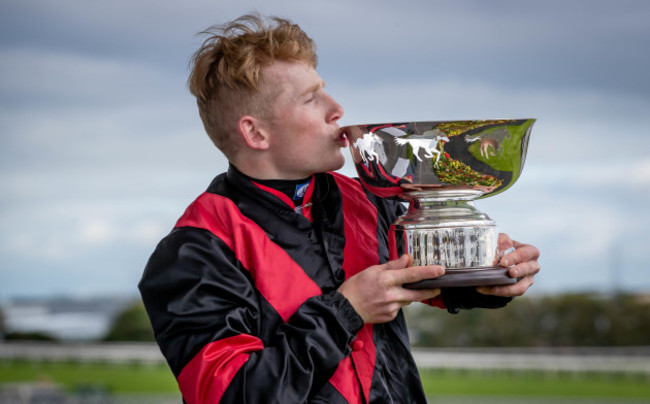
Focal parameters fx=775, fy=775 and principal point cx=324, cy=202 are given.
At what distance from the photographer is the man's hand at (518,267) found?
1.79 meters

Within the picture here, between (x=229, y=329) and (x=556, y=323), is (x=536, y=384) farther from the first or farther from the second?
(x=229, y=329)

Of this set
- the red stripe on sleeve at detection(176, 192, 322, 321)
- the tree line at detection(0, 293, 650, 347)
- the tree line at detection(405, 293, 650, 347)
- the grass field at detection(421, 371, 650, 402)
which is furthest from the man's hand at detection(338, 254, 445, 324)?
the grass field at detection(421, 371, 650, 402)

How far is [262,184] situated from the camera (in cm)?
195

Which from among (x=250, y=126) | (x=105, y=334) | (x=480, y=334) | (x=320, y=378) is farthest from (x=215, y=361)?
(x=480, y=334)

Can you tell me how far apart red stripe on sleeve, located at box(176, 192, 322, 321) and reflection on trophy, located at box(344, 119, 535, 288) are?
248mm

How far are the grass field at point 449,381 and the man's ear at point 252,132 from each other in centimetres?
1578

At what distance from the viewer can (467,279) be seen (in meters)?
1.72

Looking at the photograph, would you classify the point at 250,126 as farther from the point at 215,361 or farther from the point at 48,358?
the point at 48,358

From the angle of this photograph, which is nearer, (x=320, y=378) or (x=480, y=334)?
(x=320, y=378)

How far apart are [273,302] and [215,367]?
8.7 inches

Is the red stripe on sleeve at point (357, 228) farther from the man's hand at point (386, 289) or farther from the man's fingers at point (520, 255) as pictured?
the man's fingers at point (520, 255)

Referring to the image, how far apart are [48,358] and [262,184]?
19218 millimetres

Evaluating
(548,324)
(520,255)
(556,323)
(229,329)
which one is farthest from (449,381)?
(229,329)

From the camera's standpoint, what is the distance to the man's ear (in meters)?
1.94
